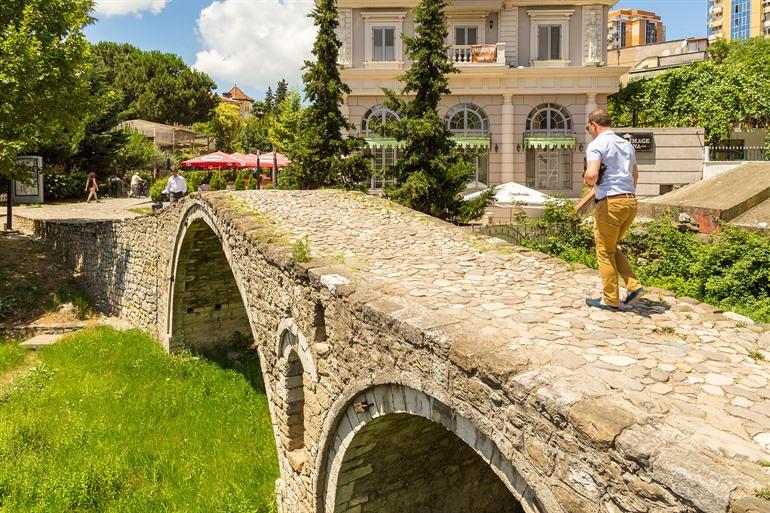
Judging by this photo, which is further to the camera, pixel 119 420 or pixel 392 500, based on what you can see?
pixel 119 420

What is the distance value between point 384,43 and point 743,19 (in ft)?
208

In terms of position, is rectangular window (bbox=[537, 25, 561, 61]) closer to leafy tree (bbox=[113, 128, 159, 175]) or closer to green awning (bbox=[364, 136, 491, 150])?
green awning (bbox=[364, 136, 491, 150])

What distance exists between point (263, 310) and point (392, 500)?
352 cm

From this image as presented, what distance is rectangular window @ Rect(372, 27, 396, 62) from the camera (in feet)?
82.0

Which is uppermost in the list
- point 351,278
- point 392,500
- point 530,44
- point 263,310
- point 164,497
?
point 530,44

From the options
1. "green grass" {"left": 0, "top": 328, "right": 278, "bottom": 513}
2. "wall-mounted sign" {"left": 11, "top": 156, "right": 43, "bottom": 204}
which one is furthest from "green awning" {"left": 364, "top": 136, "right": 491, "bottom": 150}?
"wall-mounted sign" {"left": 11, "top": 156, "right": 43, "bottom": 204}

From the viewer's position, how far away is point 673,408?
3.73 meters

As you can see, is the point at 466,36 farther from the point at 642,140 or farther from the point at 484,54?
the point at 642,140

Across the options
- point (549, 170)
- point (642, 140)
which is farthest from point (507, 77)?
point (642, 140)

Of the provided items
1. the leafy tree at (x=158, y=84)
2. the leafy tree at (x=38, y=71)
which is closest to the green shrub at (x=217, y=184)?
the leafy tree at (x=38, y=71)

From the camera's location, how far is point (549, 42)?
2514cm

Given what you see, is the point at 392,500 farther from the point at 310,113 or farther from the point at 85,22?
the point at 85,22

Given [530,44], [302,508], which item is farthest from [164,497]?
[530,44]

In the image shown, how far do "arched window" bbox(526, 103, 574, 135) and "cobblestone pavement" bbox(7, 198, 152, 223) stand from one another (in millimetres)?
16073
